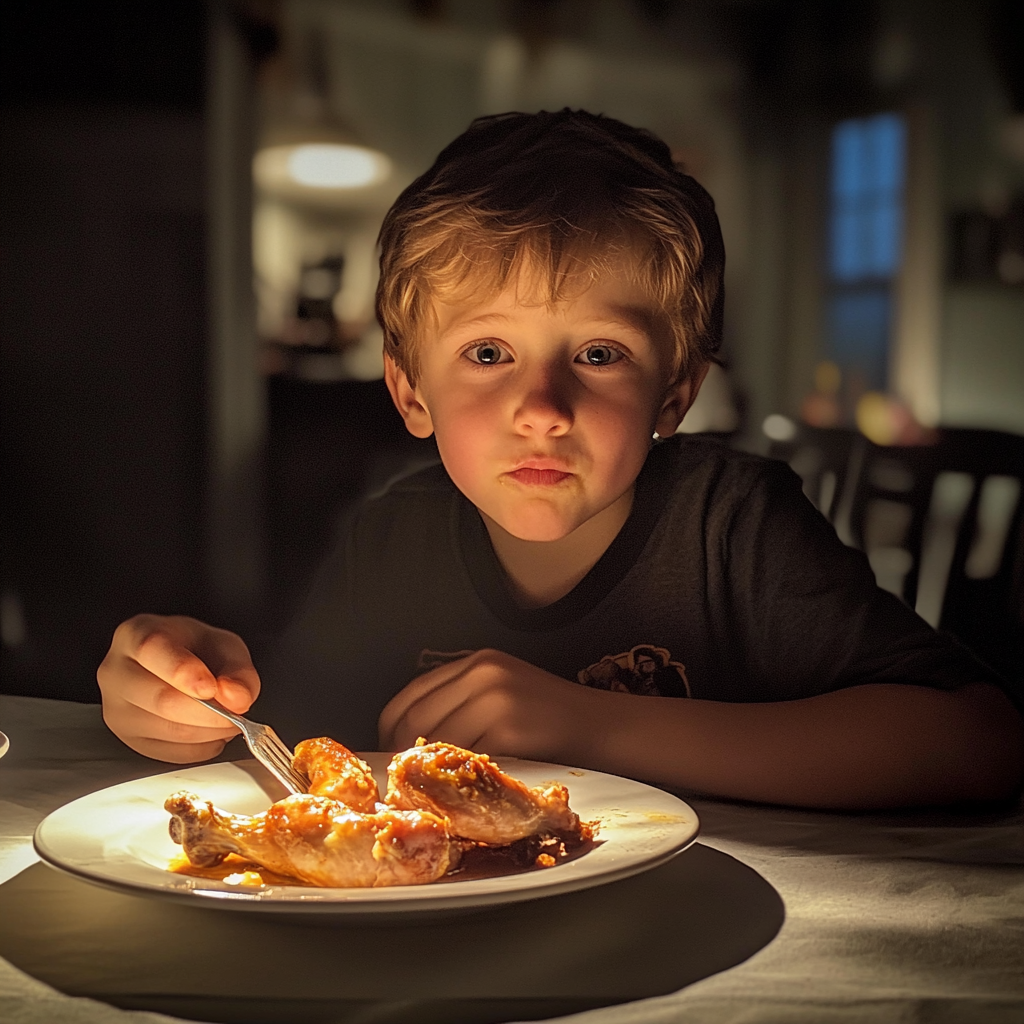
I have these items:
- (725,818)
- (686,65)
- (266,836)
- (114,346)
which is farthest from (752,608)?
(686,65)

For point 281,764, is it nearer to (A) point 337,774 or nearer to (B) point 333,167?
(A) point 337,774

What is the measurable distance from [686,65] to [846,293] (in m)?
1.05

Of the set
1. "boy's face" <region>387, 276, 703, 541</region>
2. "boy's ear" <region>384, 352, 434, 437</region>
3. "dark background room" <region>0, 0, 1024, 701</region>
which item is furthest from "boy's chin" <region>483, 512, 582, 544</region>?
"dark background room" <region>0, 0, 1024, 701</region>

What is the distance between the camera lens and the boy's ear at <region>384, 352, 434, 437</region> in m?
0.96

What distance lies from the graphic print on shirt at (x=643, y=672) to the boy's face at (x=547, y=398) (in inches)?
4.5

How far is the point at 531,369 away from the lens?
0.84m

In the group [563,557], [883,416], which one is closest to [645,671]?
[563,557]

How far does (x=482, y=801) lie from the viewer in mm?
475

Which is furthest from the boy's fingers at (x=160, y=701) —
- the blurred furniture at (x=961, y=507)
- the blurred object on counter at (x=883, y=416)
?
the blurred object on counter at (x=883, y=416)

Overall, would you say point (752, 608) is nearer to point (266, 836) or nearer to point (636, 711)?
point (636, 711)

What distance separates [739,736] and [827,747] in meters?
0.05

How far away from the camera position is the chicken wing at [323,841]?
426 mm

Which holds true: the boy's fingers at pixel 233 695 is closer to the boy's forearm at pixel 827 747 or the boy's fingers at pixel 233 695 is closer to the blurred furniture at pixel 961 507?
the boy's forearm at pixel 827 747

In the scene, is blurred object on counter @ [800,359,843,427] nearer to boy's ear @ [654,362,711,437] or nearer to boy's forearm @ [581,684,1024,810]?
boy's ear @ [654,362,711,437]
